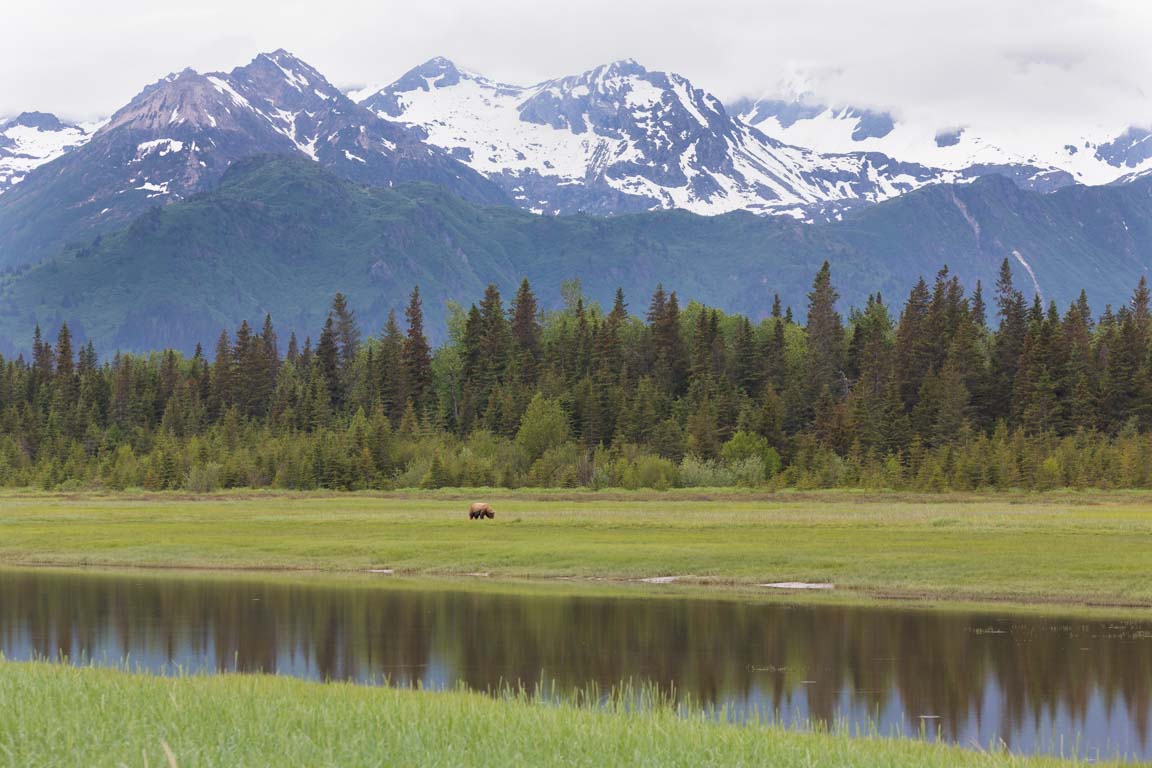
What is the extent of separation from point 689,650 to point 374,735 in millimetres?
18437

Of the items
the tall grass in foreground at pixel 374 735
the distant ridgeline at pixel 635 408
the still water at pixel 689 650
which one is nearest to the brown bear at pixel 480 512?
the still water at pixel 689 650

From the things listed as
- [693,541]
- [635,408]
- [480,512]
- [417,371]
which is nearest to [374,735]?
[693,541]

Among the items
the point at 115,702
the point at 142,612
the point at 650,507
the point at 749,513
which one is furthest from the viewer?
the point at 650,507

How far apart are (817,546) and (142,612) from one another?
3021 cm

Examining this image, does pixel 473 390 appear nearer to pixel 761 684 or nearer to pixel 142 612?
pixel 142 612

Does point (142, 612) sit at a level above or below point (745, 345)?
below

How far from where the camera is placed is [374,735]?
21.4 m

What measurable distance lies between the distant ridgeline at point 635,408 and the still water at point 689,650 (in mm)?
73201

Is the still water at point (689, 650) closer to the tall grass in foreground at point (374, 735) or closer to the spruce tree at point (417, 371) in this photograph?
the tall grass in foreground at point (374, 735)

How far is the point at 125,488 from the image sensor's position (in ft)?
467


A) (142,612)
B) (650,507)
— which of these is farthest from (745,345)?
(142,612)

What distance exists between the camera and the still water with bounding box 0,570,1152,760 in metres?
30.7

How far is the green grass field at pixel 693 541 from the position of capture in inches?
2085

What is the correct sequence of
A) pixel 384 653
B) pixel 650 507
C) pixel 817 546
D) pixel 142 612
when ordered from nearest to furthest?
1. pixel 384 653
2. pixel 142 612
3. pixel 817 546
4. pixel 650 507
